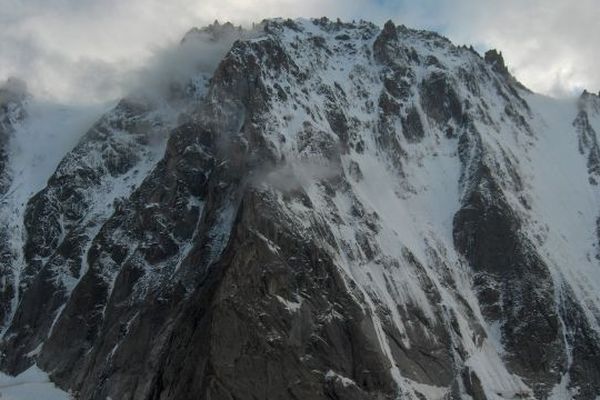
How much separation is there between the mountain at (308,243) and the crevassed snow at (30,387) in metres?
1.90

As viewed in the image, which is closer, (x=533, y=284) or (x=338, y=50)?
(x=533, y=284)

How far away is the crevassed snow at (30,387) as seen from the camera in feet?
434

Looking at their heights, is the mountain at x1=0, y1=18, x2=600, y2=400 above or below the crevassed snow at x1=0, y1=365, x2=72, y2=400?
above

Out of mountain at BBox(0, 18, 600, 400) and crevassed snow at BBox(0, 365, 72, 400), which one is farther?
crevassed snow at BBox(0, 365, 72, 400)

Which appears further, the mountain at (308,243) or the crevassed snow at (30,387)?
the crevassed snow at (30,387)

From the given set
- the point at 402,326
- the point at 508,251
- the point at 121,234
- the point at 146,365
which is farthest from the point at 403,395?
the point at 121,234

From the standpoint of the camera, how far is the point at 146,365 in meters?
121

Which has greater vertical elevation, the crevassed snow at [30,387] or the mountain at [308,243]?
the mountain at [308,243]

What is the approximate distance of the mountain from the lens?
374 feet

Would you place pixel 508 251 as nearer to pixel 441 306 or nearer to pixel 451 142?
pixel 441 306

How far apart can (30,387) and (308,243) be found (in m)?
49.8

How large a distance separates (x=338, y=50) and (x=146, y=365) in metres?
99.3

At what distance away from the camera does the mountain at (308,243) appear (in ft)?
374

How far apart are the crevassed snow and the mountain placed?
1.90 meters
